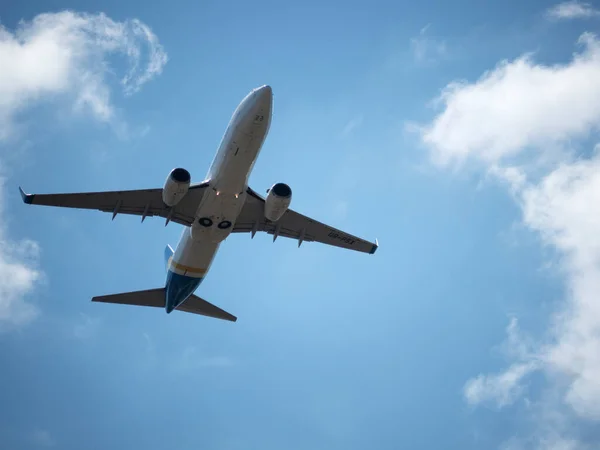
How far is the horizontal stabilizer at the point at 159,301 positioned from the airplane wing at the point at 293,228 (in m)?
6.63

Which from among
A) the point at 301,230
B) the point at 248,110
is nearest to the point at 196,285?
the point at 301,230

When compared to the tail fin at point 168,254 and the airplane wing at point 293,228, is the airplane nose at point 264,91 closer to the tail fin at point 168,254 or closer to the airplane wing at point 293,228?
the airplane wing at point 293,228

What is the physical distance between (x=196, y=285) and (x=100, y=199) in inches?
303

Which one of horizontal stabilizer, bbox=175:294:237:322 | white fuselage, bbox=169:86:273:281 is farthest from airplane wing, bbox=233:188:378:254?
horizontal stabilizer, bbox=175:294:237:322

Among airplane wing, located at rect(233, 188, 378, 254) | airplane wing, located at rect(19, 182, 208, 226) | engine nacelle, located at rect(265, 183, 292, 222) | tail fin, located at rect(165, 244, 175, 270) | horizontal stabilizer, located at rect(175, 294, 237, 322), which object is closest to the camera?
engine nacelle, located at rect(265, 183, 292, 222)

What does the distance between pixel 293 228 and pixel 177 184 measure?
983 cm

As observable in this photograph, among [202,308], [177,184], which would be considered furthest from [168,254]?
[177,184]

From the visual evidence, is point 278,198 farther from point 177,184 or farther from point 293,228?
point 293,228

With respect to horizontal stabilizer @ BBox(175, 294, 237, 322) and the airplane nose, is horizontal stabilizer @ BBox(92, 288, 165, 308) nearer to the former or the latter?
horizontal stabilizer @ BBox(175, 294, 237, 322)

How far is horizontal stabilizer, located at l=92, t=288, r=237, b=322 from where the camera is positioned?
130 feet

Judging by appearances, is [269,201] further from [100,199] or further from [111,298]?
[111,298]

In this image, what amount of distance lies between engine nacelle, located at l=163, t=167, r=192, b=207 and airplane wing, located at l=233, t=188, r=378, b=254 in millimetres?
4734

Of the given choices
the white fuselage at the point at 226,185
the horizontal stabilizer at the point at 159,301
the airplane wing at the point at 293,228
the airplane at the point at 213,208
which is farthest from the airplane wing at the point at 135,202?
the horizontal stabilizer at the point at 159,301

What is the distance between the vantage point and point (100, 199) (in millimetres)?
34938
